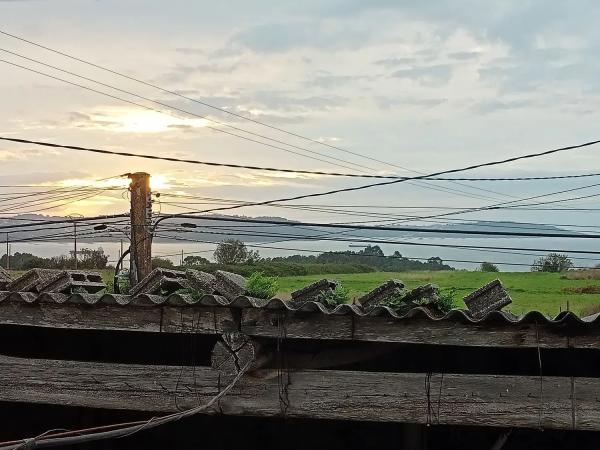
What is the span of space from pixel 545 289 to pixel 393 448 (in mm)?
13378

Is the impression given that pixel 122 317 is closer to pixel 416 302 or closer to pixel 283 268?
pixel 416 302

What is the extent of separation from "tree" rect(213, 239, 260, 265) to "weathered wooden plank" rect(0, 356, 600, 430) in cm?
1733

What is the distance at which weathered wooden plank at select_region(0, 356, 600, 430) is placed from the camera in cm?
544

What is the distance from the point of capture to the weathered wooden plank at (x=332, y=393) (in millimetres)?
5441

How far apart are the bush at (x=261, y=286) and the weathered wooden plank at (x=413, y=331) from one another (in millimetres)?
291

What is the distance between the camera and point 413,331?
544 cm

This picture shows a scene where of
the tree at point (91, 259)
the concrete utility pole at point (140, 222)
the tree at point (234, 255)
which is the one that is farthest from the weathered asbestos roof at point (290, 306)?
the tree at point (91, 259)

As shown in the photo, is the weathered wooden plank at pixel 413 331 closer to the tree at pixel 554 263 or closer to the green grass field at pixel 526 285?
the green grass field at pixel 526 285

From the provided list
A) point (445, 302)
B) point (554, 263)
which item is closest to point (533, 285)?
point (554, 263)

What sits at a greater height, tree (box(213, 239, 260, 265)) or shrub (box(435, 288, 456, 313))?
tree (box(213, 239, 260, 265))

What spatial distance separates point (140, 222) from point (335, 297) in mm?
7267

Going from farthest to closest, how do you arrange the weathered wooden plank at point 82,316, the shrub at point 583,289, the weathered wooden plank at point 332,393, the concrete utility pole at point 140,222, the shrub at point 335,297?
the shrub at point 583,289 < the concrete utility pole at point 140,222 < the weathered wooden plank at point 82,316 < the shrub at point 335,297 < the weathered wooden plank at point 332,393

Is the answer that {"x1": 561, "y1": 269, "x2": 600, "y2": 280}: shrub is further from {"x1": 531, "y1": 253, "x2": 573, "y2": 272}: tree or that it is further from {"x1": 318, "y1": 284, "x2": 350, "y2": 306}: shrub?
{"x1": 318, "y1": 284, "x2": 350, "y2": 306}: shrub

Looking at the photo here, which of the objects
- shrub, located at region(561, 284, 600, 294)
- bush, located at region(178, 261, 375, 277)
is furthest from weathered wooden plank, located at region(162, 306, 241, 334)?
shrub, located at region(561, 284, 600, 294)
